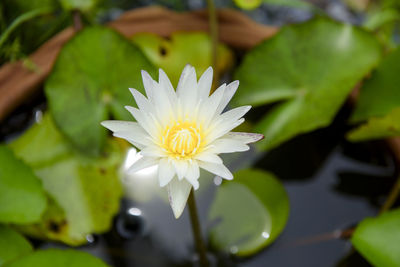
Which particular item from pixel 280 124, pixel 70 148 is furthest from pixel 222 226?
pixel 70 148

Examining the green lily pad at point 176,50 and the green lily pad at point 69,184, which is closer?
the green lily pad at point 69,184

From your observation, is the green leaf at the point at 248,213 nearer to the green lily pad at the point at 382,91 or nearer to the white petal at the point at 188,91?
the green lily pad at the point at 382,91

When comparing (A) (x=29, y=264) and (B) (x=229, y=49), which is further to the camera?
(B) (x=229, y=49)

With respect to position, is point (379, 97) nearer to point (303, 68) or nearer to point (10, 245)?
point (303, 68)

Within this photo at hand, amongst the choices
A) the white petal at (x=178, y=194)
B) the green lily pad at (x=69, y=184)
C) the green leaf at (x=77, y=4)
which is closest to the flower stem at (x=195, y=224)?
the white petal at (x=178, y=194)

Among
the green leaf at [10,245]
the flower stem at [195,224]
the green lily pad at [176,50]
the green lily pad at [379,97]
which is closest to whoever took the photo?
the flower stem at [195,224]

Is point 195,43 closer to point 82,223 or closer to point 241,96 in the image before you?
point 241,96

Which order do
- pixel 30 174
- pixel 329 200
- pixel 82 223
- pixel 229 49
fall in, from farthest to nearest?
pixel 229 49 → pixel 329 200 → pixel 82 223 → pixel 30 174
